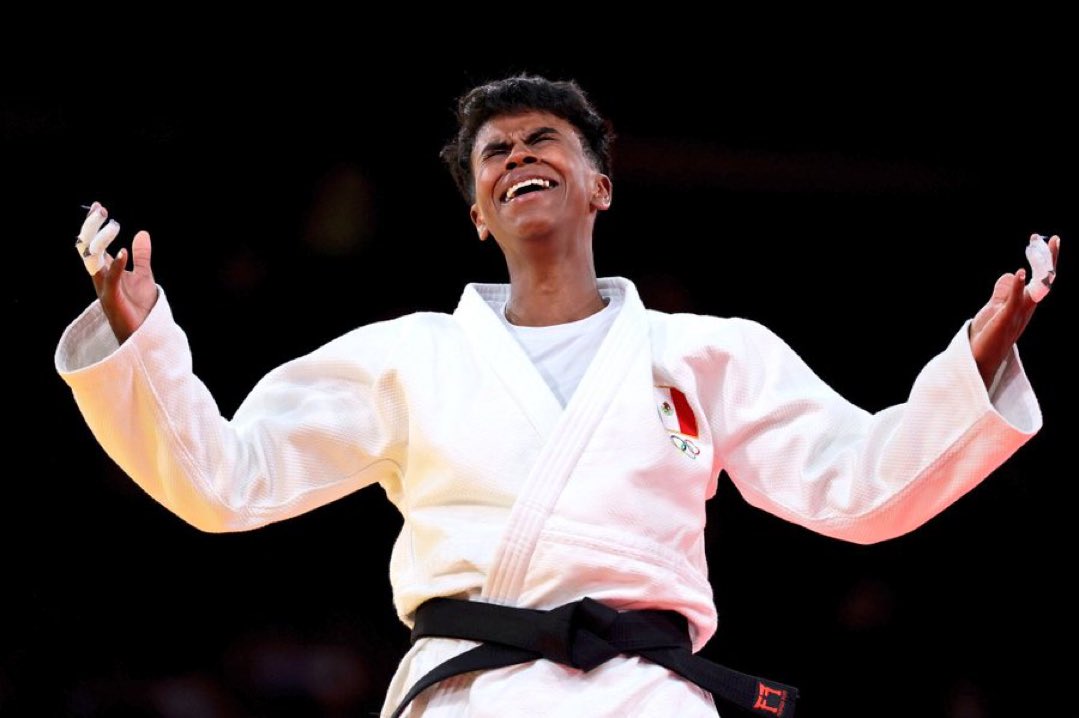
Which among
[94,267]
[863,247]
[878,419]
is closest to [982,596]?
[863,247]

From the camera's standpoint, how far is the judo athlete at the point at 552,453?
1750 mm

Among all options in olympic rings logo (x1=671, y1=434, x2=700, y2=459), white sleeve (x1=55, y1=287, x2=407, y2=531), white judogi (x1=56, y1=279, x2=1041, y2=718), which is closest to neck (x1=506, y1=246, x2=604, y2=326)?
white judogi (x1=56, y1=279, x2=1041, y2=718)

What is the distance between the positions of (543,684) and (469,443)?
1.24 ft

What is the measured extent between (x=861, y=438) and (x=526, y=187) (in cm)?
74

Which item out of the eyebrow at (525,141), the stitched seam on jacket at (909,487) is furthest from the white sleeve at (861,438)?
the eyebrow at (525,141)

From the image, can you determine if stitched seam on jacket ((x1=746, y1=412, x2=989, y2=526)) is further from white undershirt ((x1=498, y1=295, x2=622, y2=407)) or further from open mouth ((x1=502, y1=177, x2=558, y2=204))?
open mouth ((x1=502, y1=177, x2=558, y2=204))

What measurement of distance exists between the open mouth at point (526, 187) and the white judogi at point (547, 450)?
26 centimetres

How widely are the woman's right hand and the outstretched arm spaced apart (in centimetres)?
119

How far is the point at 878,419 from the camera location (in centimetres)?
195

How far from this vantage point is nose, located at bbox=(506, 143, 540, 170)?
2289 millimetres

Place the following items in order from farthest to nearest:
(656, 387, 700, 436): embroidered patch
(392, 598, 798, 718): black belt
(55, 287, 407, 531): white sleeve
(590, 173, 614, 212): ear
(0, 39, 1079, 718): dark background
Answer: (0, 39, 1079, 718): dark background → (590, 173, 614, 212): ear → (656, 387, 700, 436): embroidered patch → (55, 287, 407, 531): white sleeve → (392, 598, 798, 718): black belt

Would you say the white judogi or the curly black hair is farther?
the curly black hair

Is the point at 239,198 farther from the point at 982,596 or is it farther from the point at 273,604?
the point at 982,596

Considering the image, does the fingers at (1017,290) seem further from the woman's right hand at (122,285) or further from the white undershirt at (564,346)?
the woman's right hand at (122,285)
